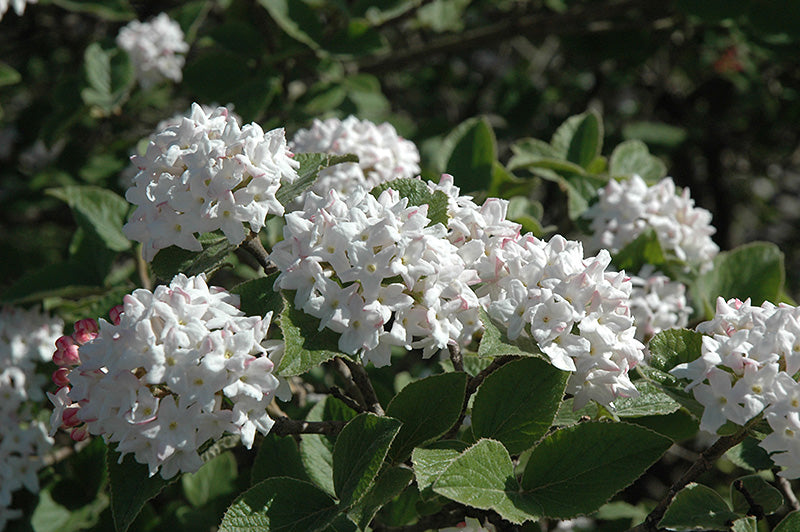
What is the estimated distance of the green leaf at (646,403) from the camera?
1.34 metres

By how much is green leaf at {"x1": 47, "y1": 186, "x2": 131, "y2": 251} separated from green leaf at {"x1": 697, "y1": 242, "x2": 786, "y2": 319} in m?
1.56

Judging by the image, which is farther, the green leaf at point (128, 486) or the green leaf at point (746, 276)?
the green leaf at point (746, 276)

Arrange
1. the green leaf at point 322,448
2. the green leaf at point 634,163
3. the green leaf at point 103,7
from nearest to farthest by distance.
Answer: the green leaf at point 322,448
the green leaf at point 634,163
the green leaf at point 103,7

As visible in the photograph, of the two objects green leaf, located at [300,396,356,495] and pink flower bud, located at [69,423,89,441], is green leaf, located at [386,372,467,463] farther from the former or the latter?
pink flower bud, located at [69,423,89,441]

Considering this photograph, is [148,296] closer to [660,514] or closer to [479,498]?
[479,498]

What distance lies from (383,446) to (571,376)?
1.17 feet

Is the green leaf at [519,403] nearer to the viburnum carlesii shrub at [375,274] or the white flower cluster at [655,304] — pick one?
the viburnum carlesii shrub at [375,274]

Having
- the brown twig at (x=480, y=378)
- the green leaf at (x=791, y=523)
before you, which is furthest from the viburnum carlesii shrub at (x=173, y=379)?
the green leaf at (x=791, y=523)

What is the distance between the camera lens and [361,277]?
1188mm

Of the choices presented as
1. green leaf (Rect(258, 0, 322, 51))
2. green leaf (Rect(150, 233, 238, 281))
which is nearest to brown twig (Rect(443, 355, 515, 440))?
green leaf (Rect(150, 233, 238, 281))

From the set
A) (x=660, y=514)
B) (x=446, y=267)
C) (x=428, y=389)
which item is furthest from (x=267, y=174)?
(x=660, y=514)

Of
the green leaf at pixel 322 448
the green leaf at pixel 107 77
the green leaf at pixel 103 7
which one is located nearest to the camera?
the green leaf at pixel 322 448

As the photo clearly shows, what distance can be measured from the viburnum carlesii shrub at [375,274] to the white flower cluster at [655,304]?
71 cm

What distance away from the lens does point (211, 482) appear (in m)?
2.15
